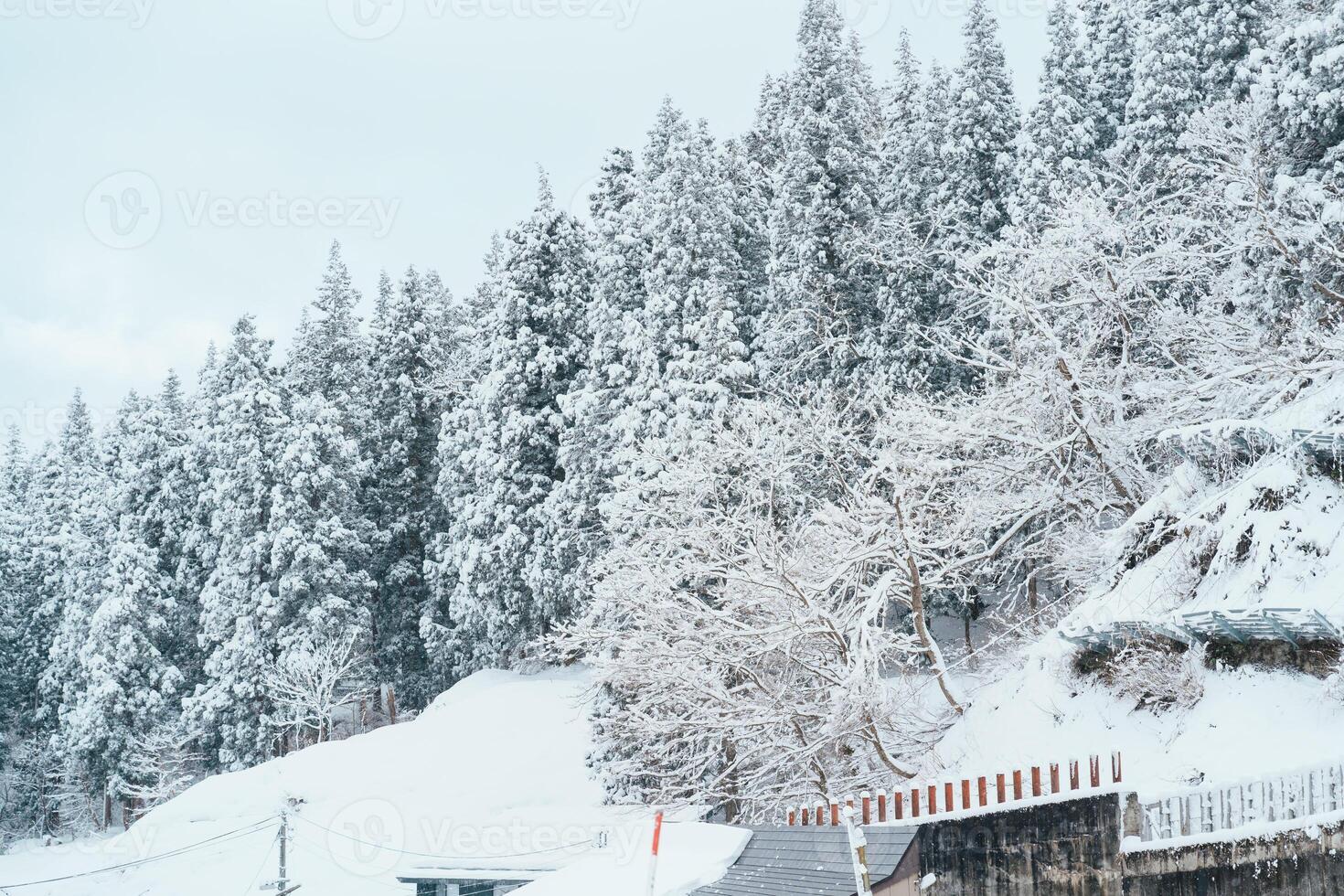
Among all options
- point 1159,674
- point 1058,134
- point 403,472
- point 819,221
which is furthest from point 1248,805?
point 403,472

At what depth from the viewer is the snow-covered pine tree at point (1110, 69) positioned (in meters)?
36.9

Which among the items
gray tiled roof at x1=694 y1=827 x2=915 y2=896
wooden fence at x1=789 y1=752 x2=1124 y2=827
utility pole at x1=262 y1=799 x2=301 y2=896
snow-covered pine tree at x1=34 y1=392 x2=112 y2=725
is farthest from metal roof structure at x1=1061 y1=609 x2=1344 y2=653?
snow-covered pine tree at x1=34 y1=392 x2=112 y2=725

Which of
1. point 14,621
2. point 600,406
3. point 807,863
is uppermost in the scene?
point 600,406

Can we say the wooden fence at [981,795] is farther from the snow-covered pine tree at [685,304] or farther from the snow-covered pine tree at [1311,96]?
the snow-covered pine tree at [685,304]

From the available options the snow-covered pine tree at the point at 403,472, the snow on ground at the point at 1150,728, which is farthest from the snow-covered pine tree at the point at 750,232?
the snow on ground at the point at 1150,728

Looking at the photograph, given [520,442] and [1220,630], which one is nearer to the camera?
[1220,630]

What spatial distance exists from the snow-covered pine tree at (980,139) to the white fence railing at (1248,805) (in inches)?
993

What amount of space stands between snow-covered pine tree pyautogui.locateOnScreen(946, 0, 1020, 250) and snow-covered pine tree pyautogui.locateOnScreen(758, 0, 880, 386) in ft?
8.06

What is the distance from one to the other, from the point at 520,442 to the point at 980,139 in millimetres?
16253

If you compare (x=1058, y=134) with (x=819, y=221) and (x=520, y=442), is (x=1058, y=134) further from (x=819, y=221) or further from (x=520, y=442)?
(x=520, y=442)

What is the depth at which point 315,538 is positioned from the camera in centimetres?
4112

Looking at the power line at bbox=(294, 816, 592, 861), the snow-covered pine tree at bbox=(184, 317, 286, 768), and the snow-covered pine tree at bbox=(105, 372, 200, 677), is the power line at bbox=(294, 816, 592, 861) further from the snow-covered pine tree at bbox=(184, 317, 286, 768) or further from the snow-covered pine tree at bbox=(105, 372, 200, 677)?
the snow-covered pine tree at bbox=(105, 372, 200, 677)

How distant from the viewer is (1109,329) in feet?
65.9

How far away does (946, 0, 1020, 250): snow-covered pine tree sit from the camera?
34.1m
